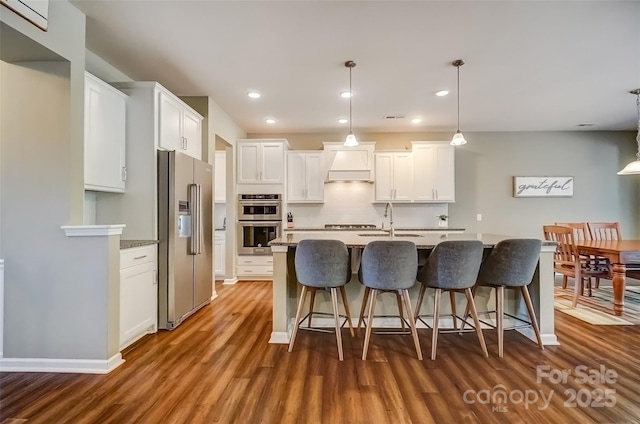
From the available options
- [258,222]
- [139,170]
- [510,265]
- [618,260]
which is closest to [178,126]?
[139,170]

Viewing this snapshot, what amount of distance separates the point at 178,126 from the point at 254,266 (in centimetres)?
271

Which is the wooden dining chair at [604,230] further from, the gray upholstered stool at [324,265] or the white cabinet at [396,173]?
the gray upholstered stool at [324,265]

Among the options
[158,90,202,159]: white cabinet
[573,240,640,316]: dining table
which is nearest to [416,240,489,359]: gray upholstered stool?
[573,240,640,316]: dining table

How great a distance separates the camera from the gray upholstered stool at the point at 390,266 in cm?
238

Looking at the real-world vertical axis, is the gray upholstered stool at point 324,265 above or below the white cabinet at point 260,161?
below

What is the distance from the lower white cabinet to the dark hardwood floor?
2.40 m

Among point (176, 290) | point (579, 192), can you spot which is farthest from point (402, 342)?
point (579, 192)

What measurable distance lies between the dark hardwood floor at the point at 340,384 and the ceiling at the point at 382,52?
8.83 ft

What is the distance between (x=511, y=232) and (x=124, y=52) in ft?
21.4

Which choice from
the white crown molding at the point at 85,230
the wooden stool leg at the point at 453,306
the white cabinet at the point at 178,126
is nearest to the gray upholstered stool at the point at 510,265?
the wooden stool leg at the point at 453,306

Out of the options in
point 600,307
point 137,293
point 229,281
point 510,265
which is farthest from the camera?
point 229,281

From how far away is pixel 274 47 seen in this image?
287cm

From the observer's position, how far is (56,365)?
2.27 meters

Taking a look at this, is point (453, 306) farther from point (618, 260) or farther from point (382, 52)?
point (382, 52)
